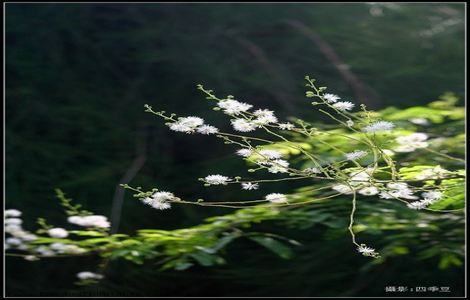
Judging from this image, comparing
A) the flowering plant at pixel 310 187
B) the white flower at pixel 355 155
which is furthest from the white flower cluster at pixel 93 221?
the white flower at pixel 355 155

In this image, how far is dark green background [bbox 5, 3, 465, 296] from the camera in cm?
143

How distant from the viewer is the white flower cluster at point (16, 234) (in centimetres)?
133

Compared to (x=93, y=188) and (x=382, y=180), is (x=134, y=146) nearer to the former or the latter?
(x=93, y=188)

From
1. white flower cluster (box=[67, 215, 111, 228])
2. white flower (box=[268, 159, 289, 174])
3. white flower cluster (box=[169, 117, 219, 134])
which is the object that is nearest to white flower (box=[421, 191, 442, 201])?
white flower (box=[268, 159, 289, 174])

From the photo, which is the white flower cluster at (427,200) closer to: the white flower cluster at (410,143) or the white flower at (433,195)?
the white flower at (433,195)

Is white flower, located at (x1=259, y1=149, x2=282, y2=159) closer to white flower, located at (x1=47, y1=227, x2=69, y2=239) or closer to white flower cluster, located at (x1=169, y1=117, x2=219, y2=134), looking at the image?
white flower cluster, located at (x1=169, y1=117, x2=219, y2=134)

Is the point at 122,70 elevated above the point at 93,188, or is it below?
above

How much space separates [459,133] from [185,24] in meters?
0.97

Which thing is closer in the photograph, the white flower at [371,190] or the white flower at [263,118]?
the white flower at [263,118]

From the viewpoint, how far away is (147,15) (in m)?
1.94

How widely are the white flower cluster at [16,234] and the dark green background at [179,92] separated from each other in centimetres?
9

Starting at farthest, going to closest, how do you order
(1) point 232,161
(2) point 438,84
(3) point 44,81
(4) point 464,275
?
(3) point 44,81
(2) point 438,84
(1) point 232,161
(4) point 464,275

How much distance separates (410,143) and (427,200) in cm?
23

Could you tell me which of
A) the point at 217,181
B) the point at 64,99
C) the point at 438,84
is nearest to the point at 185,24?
the point at 64,99
